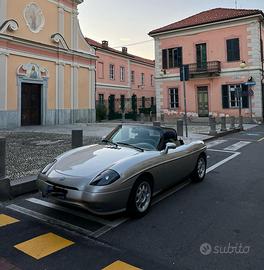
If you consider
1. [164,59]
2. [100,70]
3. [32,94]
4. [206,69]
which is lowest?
[32,94]

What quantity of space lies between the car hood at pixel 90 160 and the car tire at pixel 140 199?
0.49 metres

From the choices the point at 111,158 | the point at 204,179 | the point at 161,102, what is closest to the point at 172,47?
the point at 161,102

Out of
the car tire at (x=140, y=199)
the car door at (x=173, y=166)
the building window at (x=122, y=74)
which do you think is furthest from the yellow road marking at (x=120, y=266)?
the building window at (x=122, y=74)

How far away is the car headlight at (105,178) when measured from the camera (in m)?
4.23

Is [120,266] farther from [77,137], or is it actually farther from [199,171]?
[77,137]

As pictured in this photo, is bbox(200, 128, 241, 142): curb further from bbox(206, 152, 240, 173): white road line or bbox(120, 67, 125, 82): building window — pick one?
bbox(120, 67, 125, 82): building window

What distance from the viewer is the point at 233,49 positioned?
2892cm

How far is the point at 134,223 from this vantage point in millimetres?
4484

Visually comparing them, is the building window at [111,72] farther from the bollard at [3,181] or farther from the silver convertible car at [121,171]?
the bollard at [3,181]

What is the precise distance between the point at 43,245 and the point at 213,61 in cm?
2842

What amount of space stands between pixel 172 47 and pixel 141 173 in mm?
29246

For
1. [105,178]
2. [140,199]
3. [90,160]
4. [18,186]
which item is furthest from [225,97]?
[105,178]

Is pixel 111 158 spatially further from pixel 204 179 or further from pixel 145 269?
pixel 204 179

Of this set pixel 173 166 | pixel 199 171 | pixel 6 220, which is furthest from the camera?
pixel 199 171
